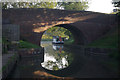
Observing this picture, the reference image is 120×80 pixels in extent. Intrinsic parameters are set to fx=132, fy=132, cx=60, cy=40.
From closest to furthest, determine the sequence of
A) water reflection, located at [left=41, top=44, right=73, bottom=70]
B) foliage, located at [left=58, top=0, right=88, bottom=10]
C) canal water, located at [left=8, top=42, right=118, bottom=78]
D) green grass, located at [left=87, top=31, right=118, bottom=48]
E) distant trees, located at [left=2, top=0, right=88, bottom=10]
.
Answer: canal water, located at [left=8, top=42, right=118, bottom=78] → water reflection, located at [left=41, top=44, right=73, bottom=70] → green grass, located at [left=87, top=31, right=118, bottom=48] → distant trees, located at [left=2, top=0, right=88, bottom=10] → foliage, located at [left=58, top=0, right=88, bottom=10]

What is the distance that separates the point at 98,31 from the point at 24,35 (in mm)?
11088

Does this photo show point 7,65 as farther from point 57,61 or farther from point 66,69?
point 57,61

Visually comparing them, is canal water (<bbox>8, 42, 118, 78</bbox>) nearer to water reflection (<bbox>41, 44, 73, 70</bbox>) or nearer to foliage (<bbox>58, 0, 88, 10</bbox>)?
water reflection (<bbox>41, 44, 73, 70</bbox>)

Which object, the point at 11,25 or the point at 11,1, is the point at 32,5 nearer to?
the point at 11,1

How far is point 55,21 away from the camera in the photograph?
18.2 metres

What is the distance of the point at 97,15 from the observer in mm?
20562

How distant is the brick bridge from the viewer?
1703 centimetres

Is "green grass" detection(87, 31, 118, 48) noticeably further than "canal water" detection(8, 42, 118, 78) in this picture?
Yes

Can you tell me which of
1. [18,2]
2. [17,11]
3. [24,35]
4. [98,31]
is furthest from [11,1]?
[98,31]

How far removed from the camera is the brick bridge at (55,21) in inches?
671

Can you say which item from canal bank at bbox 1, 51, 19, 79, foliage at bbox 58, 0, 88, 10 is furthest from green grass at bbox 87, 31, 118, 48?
foliage at bbox 58, 0, 88, 10

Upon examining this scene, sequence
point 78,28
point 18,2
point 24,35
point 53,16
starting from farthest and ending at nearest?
point 18,2 < point 78,28 < point 53,16 < point 24,35

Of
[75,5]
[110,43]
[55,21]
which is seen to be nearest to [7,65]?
[110,43]

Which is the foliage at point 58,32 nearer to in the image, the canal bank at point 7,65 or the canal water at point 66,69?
the canal water at point 66,69
